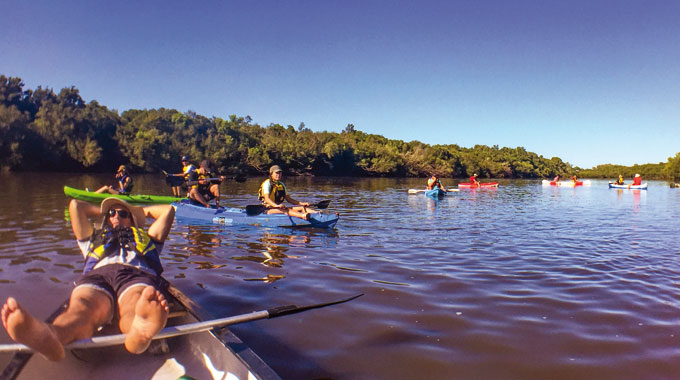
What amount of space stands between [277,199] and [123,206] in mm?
6672

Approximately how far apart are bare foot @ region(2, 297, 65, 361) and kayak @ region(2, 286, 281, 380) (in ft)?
1.51

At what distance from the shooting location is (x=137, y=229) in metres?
3.38

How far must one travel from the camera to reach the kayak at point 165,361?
2.46m

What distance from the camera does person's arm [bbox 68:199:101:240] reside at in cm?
332

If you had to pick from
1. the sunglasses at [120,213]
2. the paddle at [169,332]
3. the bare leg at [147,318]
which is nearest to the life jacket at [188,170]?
the sunglasses at [120,213]

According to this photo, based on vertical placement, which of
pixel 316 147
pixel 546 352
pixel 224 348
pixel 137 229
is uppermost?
pixel 316 147

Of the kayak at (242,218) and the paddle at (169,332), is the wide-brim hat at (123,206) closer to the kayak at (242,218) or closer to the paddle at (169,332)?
the paddle at (169,332)

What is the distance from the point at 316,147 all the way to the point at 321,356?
58.3 m

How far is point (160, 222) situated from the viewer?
357 centimetres

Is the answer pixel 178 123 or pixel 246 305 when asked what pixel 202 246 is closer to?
pixel 246 305

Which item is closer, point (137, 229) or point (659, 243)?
point (137, 229)

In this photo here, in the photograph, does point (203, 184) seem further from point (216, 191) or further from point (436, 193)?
point (436, 193)

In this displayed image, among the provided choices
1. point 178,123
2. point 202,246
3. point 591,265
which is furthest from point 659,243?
point 178,123

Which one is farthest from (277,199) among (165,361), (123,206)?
(165,361)
